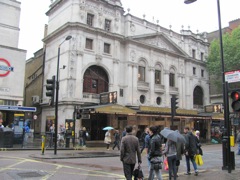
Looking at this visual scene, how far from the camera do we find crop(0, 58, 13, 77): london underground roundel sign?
1035 inches

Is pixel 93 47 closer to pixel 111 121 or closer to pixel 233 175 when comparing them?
pixel 111 121

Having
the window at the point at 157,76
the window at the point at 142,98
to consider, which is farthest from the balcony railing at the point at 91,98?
the window at the point at 157,76

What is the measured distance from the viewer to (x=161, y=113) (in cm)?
3131

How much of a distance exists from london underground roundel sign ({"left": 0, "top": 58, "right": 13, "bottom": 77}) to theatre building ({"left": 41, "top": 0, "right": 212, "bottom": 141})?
17.7ft

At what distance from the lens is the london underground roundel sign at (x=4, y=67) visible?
2630cm

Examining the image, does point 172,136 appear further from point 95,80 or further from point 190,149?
point 95,80

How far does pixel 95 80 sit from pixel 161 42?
11683 millimetres

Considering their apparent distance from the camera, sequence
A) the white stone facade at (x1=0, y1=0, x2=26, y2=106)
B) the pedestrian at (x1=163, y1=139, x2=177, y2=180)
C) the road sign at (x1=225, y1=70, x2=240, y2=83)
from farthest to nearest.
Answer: the white stone facade at (x1=0, y1=0, x2=26, y2=106), the road sign at (x1=225, y1=70, x2=240, y2=83), the pedestrian at (x1=163, y1=139, x2=177, y2=180)

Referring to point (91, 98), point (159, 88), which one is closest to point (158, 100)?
point (159, 88)

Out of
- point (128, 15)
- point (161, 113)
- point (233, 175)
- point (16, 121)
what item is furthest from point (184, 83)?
point (233, 175)

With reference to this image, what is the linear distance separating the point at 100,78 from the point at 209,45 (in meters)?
22.9

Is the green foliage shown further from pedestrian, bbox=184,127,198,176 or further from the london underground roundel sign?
pedestrian, bbox=184,127,198,176

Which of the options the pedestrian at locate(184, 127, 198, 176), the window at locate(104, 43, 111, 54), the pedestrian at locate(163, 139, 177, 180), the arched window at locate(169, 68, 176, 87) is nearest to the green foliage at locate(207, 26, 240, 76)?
the arched window at locate(169, 68, 176, 87)

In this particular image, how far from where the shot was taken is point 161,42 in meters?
37.3
